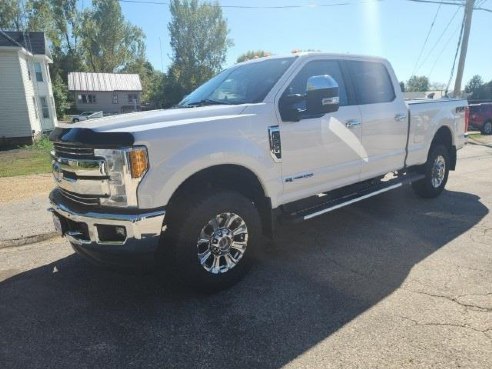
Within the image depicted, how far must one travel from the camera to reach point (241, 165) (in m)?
3.55

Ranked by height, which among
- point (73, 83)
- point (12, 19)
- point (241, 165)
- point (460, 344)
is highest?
point (12, 19)

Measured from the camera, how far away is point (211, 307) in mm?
3352

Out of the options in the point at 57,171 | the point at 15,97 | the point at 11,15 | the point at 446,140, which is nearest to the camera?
the point at 57,171

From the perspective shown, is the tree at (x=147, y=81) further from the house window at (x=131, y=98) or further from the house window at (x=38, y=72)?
the house window at (x=38, y=72)

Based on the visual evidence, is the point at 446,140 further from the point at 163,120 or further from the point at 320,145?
the point at 163,120

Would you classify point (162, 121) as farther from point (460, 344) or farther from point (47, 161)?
point (47, 161)

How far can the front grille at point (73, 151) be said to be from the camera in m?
3.09

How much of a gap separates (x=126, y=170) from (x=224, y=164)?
851mm

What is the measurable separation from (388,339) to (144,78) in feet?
225

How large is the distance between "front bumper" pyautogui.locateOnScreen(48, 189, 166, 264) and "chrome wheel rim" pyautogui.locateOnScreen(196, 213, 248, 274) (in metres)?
0.42

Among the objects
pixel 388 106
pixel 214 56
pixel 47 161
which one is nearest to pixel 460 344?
pixel 388 106

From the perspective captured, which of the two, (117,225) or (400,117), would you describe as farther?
(400,117)

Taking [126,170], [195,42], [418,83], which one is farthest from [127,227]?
[418,83]

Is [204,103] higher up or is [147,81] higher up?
[147,81]
